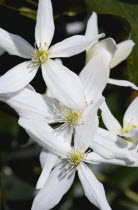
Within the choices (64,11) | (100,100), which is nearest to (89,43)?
(100,100)

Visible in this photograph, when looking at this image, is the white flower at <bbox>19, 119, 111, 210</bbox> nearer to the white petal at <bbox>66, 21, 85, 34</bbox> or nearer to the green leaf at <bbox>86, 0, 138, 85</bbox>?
the green leaf at <bbox>86, 0, 138, 85</bbox>

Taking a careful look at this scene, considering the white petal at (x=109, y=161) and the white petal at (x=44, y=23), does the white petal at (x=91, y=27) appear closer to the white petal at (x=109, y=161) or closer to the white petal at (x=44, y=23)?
the white petal at (x=44, y=23)

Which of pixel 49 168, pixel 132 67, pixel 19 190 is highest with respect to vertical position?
pixel 132 67

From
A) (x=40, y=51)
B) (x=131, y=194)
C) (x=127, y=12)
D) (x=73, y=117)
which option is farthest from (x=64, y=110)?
(x=131, y=194)

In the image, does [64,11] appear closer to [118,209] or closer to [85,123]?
[85,123]

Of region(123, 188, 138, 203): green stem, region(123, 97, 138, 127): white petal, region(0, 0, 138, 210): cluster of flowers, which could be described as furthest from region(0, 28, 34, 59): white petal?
region(123, 188, 138, 203): green stem

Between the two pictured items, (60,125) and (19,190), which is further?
(19,190)

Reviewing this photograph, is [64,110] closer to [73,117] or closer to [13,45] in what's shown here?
[73,117]

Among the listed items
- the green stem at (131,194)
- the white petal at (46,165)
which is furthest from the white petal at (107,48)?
the green stem at (131,194)
